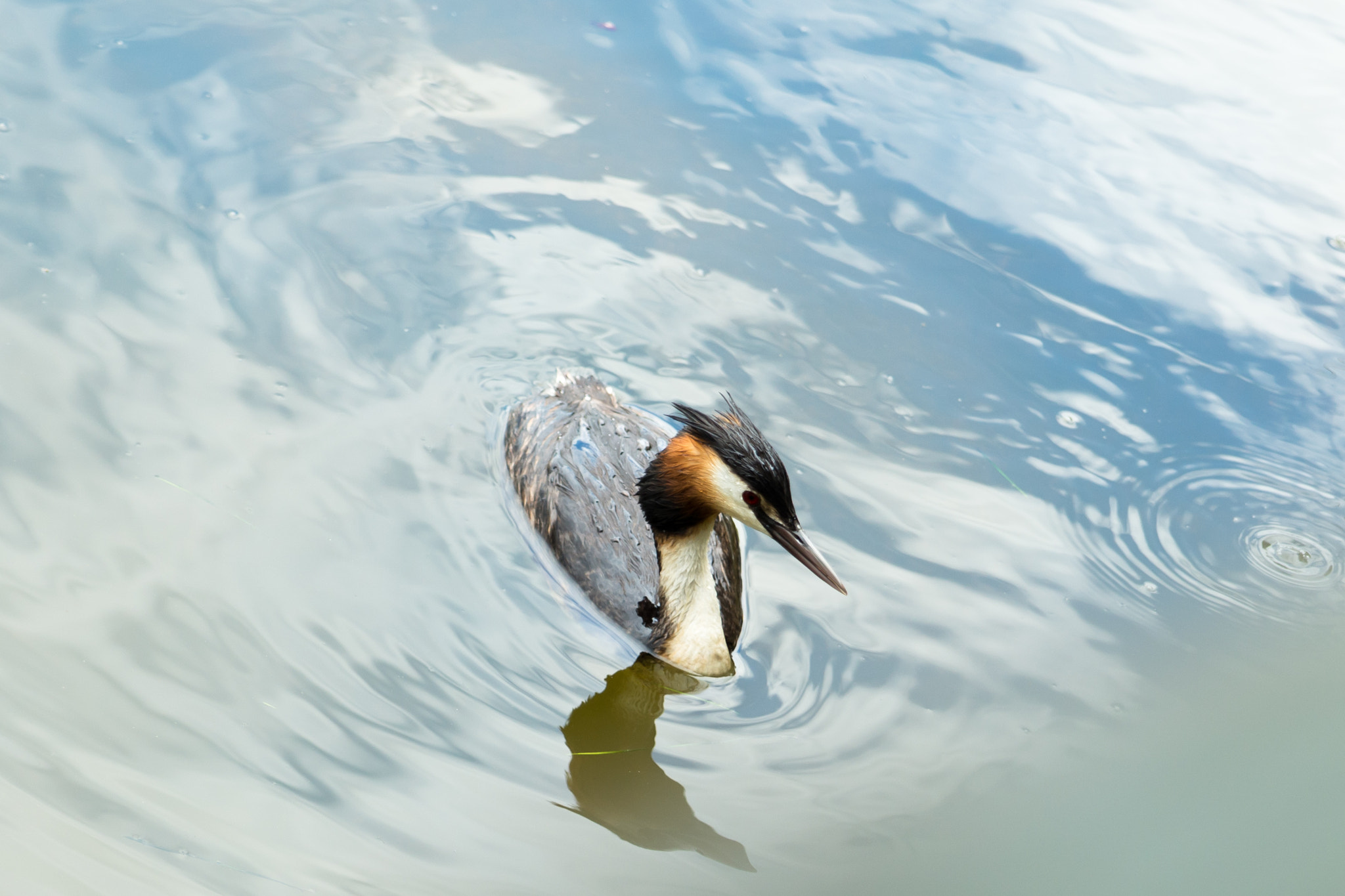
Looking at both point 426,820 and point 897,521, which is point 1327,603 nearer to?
point 897,521

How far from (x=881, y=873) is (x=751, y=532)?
1.90 m

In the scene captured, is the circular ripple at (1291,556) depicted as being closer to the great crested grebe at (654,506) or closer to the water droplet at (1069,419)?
the water droplet at (1069,419)

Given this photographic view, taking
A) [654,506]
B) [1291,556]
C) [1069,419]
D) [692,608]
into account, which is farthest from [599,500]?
[1291,556]

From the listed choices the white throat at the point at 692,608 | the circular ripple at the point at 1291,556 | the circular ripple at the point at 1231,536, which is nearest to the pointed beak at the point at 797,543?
the white throat at the point at 692,608

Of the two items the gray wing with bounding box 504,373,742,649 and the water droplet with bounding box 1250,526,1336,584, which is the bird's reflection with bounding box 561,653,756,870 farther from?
the water droplet with bounding box 1250,526,1336,584

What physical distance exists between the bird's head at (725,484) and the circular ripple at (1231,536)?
1.58m

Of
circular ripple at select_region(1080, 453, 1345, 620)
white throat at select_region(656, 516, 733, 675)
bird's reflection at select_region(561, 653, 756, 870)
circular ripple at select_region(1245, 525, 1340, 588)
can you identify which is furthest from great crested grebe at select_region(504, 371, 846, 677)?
circular ripple at select_region(1245, 525, 1340, 588)

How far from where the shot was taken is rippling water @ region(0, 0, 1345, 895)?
4043 millimetres

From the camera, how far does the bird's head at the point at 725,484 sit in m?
4.25

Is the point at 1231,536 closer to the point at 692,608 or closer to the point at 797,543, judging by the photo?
the point at 797,543

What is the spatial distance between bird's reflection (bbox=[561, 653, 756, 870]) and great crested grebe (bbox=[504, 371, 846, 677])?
15cm

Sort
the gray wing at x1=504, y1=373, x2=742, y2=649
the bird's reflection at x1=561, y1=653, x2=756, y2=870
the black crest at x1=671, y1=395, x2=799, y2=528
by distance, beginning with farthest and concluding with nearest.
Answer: the gray wing at x1=504, y1=373, x2=742, y2=649, the black crest at x1=671, y1=395, x2=799, y2=528, the bird's reflection at x1=561, y1=653, x2=756, y2=870

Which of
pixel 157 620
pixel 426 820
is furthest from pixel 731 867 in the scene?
pixel 157 620

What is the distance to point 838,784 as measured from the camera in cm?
418
